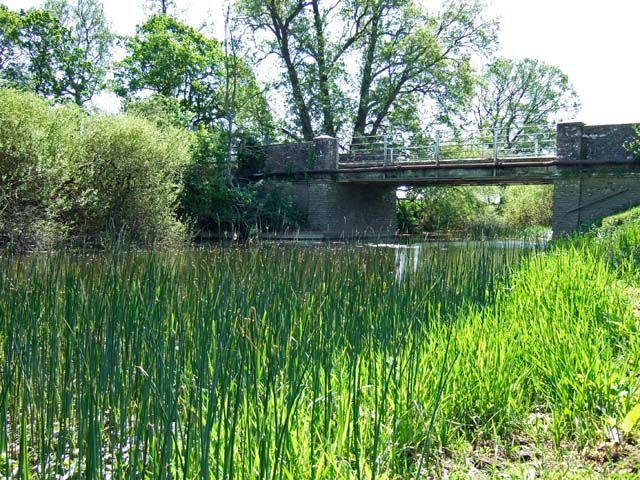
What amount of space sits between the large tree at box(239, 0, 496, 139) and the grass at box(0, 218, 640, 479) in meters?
18.8

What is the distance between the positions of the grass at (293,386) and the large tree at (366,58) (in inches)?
742

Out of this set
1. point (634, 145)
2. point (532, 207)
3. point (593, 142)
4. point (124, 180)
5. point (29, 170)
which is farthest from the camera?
point (532, 207)

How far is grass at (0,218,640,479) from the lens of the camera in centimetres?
160

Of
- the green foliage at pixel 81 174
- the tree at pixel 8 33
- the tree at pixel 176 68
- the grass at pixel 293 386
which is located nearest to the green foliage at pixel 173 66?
the tree at pixel 176 68

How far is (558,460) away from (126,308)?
1.94m

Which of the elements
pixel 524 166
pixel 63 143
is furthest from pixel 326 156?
pixel 63 143

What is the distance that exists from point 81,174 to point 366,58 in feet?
43.9

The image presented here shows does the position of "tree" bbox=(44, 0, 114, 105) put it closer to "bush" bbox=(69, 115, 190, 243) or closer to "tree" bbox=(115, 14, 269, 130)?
"tree" bbox=(115, 14, 269, 130)

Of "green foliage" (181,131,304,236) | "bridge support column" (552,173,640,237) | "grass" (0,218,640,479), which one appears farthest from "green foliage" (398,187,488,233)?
"grass" (0,218,640,479)

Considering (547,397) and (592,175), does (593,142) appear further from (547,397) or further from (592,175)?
(547,397)

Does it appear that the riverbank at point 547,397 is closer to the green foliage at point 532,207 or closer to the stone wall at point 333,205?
the stone wall at point 333,205

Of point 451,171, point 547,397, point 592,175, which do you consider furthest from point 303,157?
point 547,397

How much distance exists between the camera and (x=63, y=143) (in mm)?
10828

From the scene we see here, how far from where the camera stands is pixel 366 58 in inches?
866
